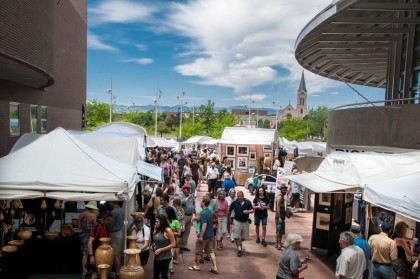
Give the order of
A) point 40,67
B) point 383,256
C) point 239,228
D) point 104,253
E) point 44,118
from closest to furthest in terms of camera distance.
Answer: point 383,256, point 104,253, point 239,228, point 40,67, point 44,118

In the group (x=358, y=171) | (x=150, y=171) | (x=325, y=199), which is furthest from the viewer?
(x=150, y=171)

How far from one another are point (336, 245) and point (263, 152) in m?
15.7

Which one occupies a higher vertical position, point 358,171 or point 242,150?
point 358,171

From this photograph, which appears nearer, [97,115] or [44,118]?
[44,118]

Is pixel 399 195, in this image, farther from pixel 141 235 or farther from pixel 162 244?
pixel 141 235

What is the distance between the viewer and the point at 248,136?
26.0 meters

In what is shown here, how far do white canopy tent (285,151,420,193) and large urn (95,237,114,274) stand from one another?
4700mm

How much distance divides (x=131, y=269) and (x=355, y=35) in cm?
1504

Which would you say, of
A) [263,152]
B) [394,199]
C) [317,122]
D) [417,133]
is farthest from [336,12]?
[317,122]

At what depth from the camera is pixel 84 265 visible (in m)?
7.86

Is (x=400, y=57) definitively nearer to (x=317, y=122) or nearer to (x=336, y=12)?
(x=336, y=12)

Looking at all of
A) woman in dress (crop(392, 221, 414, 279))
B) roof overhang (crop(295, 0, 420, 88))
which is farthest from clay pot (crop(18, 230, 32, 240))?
roof overhang (crop(295, 0, 420, 88))

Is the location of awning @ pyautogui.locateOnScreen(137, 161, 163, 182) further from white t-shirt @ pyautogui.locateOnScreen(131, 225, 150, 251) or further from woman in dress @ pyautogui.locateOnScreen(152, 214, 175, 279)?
woman in dress @ pyautogui.locateOnScreen(152, 214, 175, 279)

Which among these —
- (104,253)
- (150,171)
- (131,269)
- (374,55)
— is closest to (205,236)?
(131,269)
